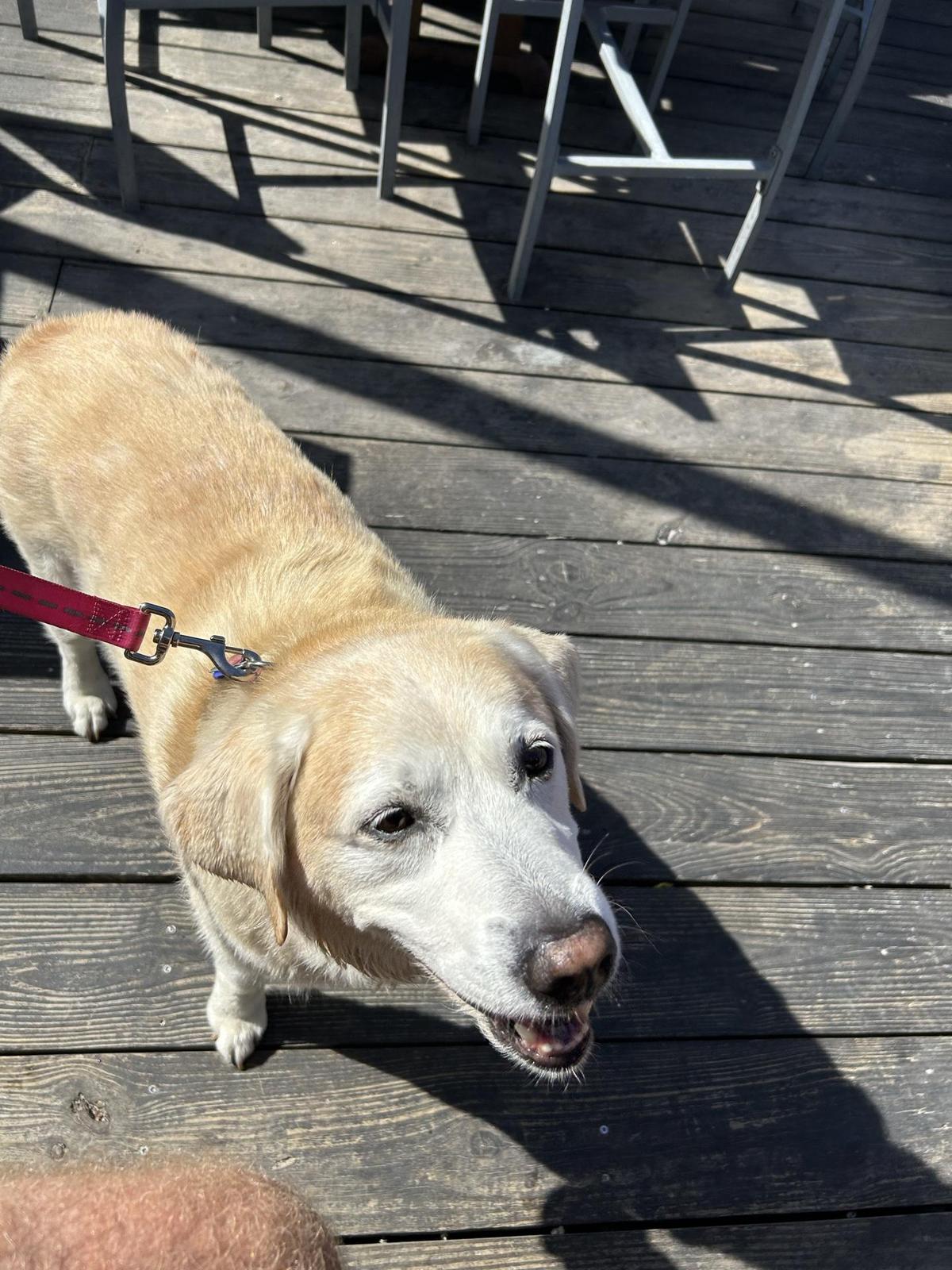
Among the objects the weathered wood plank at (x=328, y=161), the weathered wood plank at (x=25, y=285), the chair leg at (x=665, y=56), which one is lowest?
the weathered wood plank at (x=25, y=285)

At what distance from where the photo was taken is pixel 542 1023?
120 cm

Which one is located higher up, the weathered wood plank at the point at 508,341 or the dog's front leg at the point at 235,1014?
the weathered wood plank at the point at 508,341

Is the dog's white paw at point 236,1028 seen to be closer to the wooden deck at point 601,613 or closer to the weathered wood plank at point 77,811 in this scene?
the wooden deck at point 601,613

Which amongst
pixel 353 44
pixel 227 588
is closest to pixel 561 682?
pixel 227 588

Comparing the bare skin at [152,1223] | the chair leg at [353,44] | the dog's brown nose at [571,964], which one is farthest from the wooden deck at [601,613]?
the bare skin at [152,1223]

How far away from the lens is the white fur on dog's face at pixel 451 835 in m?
1.15

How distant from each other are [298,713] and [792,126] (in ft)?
9.84

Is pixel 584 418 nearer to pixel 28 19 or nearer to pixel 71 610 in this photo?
pixel 71 610

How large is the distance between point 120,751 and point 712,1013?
1.53 metres

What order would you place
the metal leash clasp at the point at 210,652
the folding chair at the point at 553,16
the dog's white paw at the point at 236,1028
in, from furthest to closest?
the folding chair at the point at 553,16 → the dog's white paw at the point at 236,1028 → the metal leash clasp at the point at 210,652

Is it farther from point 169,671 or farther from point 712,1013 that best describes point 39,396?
point 712,1013

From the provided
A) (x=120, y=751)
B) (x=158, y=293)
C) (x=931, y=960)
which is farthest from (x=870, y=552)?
(x=158, y=293)

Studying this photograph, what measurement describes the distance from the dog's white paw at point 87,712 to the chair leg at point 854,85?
159 inches

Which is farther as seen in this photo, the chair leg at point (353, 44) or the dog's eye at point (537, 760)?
the chair leg at point (353, 44)
